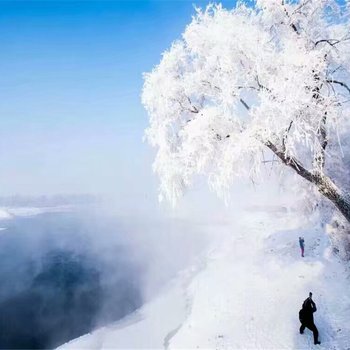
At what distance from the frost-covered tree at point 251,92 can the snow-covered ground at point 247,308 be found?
5.68 meters

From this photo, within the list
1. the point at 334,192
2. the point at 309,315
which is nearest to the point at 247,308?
the point at 309,315

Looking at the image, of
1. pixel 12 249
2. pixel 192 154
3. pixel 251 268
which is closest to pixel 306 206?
pixel 251 268

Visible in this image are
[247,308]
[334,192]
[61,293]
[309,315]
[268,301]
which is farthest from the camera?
[61,293]

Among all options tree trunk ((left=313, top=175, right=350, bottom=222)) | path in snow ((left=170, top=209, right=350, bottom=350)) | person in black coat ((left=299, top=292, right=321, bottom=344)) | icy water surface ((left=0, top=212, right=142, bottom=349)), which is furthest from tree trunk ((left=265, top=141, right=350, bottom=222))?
icy water surface ((left=0, top=212, right=142, bottom=349))

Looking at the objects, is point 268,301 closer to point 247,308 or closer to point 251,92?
point 247,308

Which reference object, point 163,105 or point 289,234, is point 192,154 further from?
point 289,234

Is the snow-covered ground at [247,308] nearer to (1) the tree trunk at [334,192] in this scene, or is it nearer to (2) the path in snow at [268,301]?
(2) the path in snow at [268,301]

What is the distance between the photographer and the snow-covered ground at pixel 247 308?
41.0 ft

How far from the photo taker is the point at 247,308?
15.6m

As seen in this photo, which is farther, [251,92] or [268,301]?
[268,301]

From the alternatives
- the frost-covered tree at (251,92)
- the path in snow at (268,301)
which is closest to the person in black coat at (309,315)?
the path in snow at (268,301)

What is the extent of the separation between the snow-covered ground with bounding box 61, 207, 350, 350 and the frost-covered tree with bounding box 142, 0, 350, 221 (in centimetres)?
568

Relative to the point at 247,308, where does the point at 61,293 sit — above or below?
below

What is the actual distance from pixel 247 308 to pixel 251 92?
33.9ft
